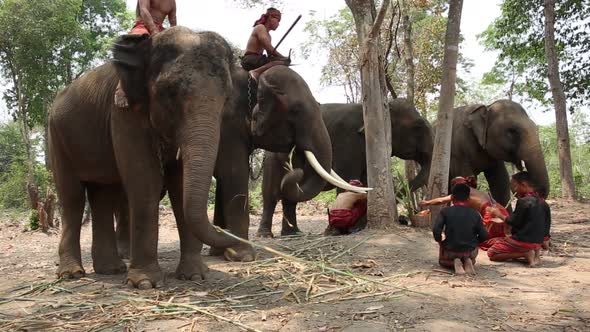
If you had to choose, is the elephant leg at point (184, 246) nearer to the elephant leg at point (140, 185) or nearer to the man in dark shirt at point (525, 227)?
the elephant leg at point (140, 185)

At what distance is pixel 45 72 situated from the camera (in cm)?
2172

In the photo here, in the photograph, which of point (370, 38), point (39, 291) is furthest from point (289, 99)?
point (39, 291)

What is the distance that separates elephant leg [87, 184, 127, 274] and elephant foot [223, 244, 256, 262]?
48.1 inches

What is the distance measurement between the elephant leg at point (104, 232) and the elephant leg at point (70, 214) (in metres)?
0.17

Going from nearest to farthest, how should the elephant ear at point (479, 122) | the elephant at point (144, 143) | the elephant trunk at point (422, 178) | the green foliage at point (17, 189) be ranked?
the elephant at point (144, 143), the elephant trunk at point (422, 178), the elephant ear at point (479, 122), the green foliage at point (17, 189)

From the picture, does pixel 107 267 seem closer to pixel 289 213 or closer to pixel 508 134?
pixel 289 213

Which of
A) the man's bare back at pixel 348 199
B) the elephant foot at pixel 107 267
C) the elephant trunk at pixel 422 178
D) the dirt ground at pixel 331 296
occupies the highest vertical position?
the elephant trunk at pixel 422 178

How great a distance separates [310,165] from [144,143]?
6.93 feet

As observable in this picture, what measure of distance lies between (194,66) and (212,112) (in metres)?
0.43

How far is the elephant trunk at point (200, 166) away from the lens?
13.1 ft

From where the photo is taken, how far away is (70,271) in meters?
5.66

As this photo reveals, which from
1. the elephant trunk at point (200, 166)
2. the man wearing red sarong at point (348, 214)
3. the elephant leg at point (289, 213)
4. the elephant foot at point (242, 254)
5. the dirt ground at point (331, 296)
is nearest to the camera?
the dirt ground at point (331, 296)

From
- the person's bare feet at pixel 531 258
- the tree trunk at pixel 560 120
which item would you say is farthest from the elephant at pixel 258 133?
the tree trunk at pixel 560 120

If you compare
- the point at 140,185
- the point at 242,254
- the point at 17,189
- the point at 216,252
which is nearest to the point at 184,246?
the point at 140,185
